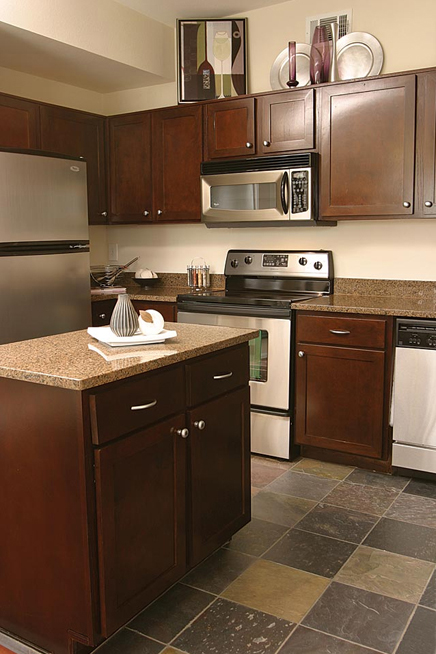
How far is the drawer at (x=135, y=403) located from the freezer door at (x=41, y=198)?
163cm

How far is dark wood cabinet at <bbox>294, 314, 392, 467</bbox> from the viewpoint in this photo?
3301mm

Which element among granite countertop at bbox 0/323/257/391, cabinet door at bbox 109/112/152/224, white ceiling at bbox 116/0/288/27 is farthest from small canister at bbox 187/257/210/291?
granite countertop at bbox 0/323/257/391

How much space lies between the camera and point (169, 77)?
4.46 metres

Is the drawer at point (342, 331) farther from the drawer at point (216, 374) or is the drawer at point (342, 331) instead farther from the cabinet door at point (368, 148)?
the drawer at point (216, 374)

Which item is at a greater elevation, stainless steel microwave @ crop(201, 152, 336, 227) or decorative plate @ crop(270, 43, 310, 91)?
decorative plate @ crop(270, 43, 310, 91)

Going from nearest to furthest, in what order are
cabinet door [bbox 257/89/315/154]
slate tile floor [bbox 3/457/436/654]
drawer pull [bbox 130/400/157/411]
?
drawer pull [bbox 130/400/157/411], slate tile floor [bbox 3/457/436/654], cabinet door [bbox 257/89/315/154]

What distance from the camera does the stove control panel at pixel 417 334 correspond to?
311cm

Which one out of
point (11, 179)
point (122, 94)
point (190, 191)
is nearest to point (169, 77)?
point (122, 94)

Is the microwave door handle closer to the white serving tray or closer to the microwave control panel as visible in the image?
the microwave control panel

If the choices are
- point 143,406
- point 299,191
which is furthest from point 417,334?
point 143,406

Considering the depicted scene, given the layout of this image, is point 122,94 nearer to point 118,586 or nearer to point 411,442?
point 411,442

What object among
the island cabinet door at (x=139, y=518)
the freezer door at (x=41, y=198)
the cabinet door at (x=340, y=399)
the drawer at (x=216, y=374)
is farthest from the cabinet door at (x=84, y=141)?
the island cabinet door at (x=139, y=518)

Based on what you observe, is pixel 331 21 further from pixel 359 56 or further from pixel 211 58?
pixel 211 58

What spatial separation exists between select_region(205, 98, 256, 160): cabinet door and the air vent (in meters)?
0.60
